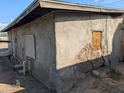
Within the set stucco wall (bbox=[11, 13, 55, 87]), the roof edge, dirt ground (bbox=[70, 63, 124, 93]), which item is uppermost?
the roof edge

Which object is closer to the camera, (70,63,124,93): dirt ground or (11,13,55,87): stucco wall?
(70,63,124,93): dirt ground

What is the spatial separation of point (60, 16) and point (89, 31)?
1.82 metres

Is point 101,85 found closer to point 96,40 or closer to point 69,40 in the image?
point 69,40

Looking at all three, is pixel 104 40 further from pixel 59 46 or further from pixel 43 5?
pixel 43 5

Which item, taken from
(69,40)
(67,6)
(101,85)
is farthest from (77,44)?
(101,85)

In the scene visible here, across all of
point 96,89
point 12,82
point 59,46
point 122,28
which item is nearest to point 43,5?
point 59,46

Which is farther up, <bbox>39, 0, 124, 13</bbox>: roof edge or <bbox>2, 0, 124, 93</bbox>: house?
<bbox>39, 0, 124, 13</bbox>: roof edge

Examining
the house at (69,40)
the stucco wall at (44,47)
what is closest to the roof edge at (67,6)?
the house at (69,40)

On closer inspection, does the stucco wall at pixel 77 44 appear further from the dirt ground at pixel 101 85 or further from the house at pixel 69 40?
the dirt ground at pixel 101 85

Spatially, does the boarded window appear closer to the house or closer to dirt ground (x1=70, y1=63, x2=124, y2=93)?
the house

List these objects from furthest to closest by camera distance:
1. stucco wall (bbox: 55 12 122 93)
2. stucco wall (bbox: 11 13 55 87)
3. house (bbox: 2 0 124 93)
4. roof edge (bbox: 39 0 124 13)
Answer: stucco wall (bbox: 11 13 55 87)
stucco wall (bbox: 55 12 122 93)
house (bbox: 2 0 124 93)
roof edge (bbox: 39 0 124 13)

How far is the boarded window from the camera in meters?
8.46

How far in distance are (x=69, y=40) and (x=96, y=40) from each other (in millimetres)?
1800

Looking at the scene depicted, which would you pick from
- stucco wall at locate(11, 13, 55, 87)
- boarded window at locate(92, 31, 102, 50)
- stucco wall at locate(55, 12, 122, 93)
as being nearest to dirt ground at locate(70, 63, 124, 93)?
stucco wall at locate(55, 12, 122, 93)
